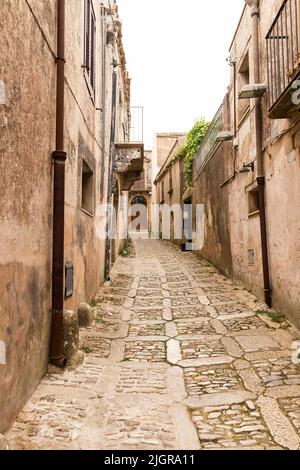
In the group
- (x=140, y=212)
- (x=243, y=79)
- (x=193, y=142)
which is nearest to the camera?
(x=243, y=79)

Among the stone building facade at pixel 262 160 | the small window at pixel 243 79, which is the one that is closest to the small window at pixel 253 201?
the stone building facade at pixel 262 160

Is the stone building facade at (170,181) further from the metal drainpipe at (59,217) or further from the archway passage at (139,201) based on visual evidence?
the metal drainpipe at (59,217)

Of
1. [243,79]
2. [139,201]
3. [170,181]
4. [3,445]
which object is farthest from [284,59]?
[139,201]

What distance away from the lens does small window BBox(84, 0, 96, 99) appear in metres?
5.96

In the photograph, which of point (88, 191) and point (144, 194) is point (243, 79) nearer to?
point (88, 191)

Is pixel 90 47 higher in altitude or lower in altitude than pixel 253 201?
higher

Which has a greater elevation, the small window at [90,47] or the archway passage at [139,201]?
the archway passage at [139,201]

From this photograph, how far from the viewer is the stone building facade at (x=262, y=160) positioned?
490 cm

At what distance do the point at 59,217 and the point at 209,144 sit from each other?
875 centimetres

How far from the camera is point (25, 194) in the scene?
9.98ft

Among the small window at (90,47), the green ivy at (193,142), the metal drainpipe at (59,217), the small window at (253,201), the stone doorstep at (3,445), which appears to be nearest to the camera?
the stone doorstep at (3,445)

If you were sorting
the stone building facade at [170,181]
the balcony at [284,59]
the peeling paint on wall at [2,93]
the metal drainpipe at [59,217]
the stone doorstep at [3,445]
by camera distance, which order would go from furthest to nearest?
1. the stone building facade at [170,181]
2. the balcony at [284,59]
3. the metal drainpipe at [59,217]
4. the peeling paint on wall at [2,93]
5. the stone doorstep at [3,445]

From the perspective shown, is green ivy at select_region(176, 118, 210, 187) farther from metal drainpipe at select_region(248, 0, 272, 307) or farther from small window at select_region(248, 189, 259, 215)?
small window at select_region(248, 189, 259, 215)

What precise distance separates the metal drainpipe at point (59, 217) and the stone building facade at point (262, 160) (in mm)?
2767
